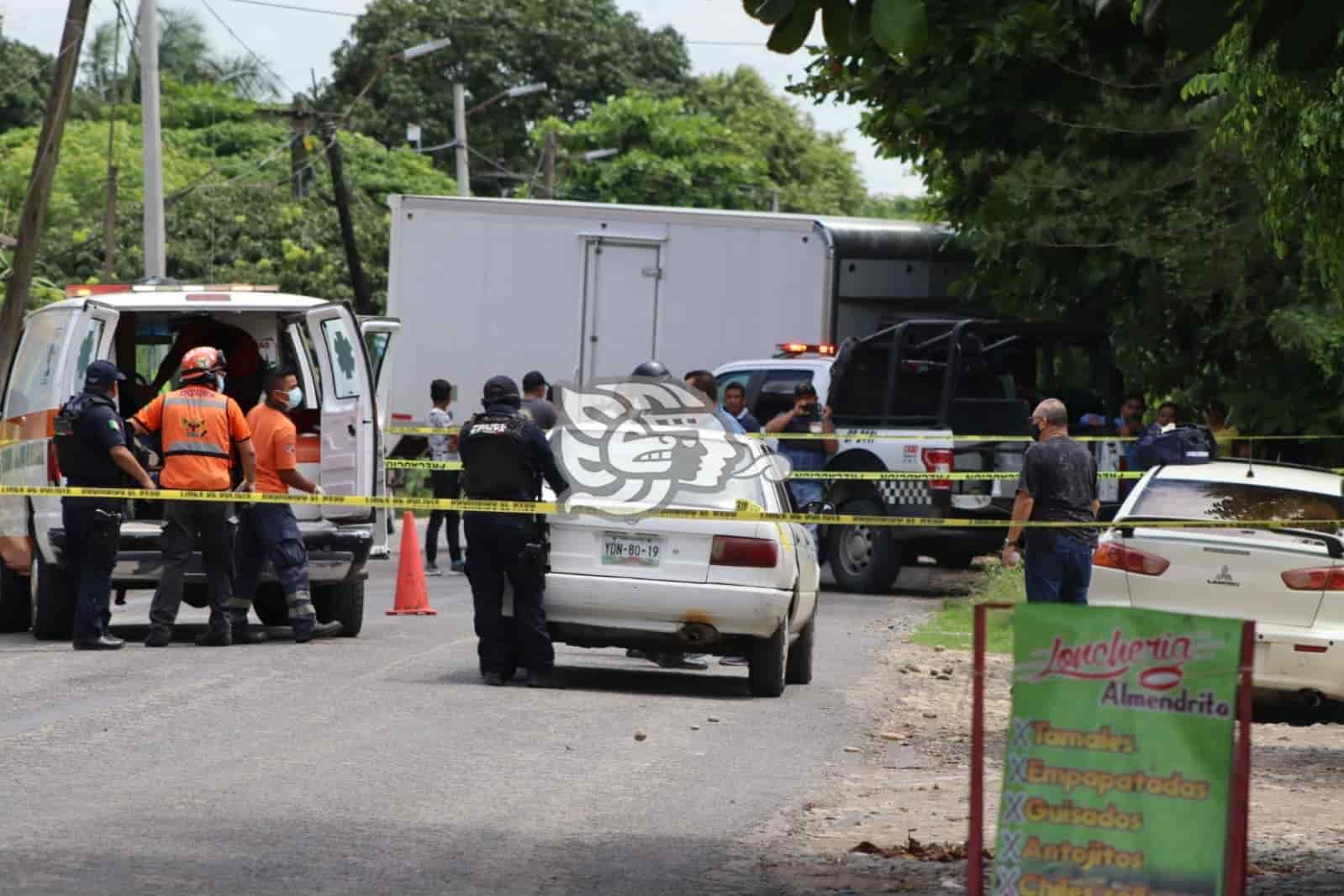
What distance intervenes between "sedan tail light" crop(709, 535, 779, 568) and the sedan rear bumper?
0.14m

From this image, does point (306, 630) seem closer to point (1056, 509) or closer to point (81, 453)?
point (81, 453)

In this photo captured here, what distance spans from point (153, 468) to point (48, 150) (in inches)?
397

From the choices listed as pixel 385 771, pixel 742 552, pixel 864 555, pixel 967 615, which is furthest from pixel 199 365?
pixel 864 555

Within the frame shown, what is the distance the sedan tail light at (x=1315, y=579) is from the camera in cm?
1233

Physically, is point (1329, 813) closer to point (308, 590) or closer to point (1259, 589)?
point (1259, 589)

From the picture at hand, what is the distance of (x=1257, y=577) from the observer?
40.7 feet

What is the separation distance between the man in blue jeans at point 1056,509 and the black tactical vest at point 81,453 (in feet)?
18.0

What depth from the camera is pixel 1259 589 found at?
1238 centimetres

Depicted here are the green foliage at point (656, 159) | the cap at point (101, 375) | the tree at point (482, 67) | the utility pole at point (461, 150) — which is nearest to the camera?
the cap at point (101, 375)

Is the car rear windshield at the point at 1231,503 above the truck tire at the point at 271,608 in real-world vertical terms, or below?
above

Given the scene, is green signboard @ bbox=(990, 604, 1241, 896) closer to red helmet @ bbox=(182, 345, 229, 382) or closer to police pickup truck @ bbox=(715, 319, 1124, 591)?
red helmet @ bbox=(182, 345, 229, 382)

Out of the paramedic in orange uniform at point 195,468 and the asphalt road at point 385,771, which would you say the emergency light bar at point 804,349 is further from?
the paramedic in orange uniform at point 195,468

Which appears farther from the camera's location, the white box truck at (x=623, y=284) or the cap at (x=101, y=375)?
the white box truck at (x=623, y=284)

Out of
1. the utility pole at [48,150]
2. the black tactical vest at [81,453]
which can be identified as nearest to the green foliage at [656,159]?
the utility pole at [48,150]
